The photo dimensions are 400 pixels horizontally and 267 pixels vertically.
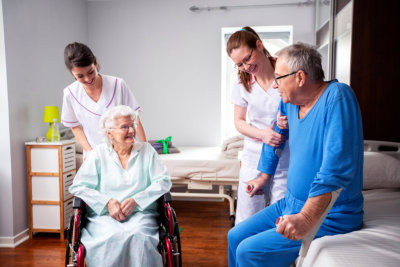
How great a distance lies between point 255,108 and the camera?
5.13ft

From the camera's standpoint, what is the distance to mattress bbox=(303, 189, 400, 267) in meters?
0.98

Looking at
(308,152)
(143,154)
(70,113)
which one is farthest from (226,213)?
(308,152)

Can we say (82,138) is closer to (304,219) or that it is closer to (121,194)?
(121,194)

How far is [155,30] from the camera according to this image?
4.02m

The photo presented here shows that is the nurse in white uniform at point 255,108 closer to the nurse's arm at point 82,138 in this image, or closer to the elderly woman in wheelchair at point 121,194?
the elderly woman in wheelchair at point 121,194

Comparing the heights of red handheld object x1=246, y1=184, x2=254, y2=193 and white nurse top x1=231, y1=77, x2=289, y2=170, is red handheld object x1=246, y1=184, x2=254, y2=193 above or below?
below

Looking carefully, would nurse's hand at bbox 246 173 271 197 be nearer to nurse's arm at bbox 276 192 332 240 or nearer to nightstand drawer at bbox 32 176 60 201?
nurse's arm at bbox 276 192 332 240

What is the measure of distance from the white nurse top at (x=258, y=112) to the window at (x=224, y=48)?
242 centimetres

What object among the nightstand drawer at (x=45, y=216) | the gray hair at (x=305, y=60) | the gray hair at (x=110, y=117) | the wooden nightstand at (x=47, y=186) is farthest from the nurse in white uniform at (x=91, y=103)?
the gray hair at (x=305, y=60)

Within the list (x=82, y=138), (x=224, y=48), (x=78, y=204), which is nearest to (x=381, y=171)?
(x=78, y=204)

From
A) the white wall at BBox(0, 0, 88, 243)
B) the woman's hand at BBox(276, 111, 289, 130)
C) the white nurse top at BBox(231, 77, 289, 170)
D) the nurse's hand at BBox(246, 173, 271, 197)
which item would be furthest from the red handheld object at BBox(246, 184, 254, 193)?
the white wall at BBox(0, 0, 88, 243)

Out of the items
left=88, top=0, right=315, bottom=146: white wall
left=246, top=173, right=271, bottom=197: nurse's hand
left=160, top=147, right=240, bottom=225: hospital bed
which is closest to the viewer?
left=246, top=173, right=271, bottom=197: nurse's hand

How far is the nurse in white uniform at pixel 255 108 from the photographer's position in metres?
1.46

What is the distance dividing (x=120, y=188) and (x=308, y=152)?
3.63ft
